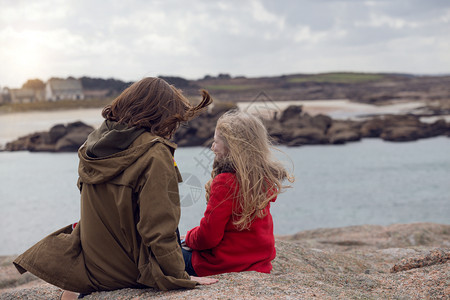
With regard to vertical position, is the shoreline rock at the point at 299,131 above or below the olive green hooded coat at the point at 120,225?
below

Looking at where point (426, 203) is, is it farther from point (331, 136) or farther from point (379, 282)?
point (331, 136)

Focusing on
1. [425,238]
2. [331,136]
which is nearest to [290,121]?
[331,136]

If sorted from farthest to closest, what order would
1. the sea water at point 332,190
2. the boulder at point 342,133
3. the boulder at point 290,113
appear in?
the boulder at point 290,113 < the boulder at point 342,133 < the sea water at point 332,190

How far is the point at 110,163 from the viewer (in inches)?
111

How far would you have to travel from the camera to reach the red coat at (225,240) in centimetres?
312

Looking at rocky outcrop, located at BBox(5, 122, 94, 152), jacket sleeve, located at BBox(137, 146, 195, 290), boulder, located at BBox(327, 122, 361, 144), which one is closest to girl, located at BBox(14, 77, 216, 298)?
jacket sleeve, located at BBox(137, 146, 195, 290)

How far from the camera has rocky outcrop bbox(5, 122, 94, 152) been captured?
2838cm

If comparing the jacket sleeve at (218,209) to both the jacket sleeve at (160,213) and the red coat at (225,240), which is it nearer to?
the red coat at (225,240)

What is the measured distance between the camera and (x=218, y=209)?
3107 mm

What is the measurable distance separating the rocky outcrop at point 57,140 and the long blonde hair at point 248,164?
26.1 meters

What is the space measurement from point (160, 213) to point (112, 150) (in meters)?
0.52

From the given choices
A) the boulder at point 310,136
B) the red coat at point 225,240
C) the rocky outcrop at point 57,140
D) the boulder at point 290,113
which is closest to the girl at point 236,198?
the red coat at point 225,240

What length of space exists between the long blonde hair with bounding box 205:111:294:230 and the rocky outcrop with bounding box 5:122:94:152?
26.1m

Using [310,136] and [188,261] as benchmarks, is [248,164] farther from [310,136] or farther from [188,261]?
[310,136]
